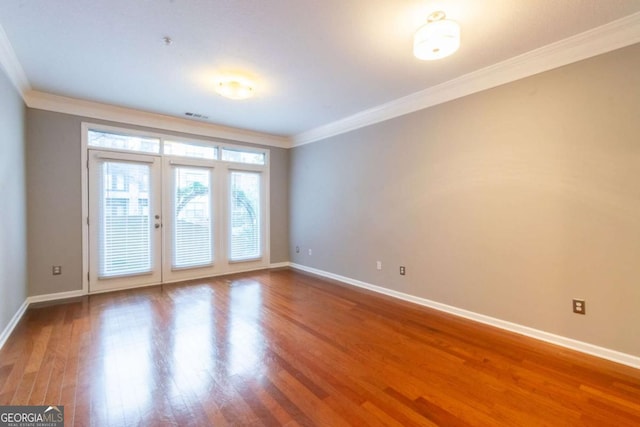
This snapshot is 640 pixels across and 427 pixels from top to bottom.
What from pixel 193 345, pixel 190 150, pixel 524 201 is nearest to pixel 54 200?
pixel 190 150

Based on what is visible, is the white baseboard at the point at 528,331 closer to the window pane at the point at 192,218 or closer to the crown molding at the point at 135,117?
the window pane at the point at 192,218

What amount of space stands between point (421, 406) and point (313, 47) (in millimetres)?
2833

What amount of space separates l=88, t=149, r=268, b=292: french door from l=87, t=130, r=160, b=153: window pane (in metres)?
0.12

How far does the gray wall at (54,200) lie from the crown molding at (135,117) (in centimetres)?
10

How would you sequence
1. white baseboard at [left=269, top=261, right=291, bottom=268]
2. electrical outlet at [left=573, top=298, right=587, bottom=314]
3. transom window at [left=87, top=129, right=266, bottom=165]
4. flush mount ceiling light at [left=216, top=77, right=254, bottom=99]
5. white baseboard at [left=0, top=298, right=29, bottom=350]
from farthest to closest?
white baseboard at [left=269, top=261, right=291, bottom=268] → transom window at [left=87, top=129, right=266, bottom=165] → flush mount ceiling light at [left=216, top=77, right=254, bottom=99] → white baseboard at [left=0, top=298, right=29, bottom=350] → electrical outlet at [left=573, top=298, right=587, bottom=314]

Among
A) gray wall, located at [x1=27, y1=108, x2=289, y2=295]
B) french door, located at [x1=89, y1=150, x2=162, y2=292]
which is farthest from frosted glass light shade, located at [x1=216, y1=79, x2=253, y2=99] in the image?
gray wall, located at [x1=27, y1=108, x2=289, y2=295]

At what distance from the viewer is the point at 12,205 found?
2.90 metres

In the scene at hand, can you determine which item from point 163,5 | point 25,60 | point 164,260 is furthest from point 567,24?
point 164,260

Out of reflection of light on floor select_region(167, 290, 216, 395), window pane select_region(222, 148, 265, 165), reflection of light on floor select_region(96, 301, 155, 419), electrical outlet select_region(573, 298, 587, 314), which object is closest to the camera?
reflection of light on floor select_region(96, 301, 155, 419)

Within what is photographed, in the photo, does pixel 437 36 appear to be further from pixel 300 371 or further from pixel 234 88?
pixel 300 371

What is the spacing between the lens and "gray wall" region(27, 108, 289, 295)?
3.55m

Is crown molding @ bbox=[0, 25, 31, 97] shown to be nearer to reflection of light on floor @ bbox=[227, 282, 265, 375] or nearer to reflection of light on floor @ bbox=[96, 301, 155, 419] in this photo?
reflection of light on floor @ bbox=[96, 301, 155, 419]

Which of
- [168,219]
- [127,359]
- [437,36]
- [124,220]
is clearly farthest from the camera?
→ [168,219]

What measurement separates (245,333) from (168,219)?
106 inches
